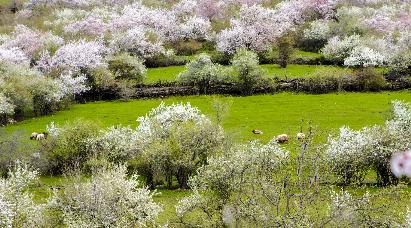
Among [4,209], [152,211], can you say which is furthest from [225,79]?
[4,209]

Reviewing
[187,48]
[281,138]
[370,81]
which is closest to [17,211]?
[281,138]

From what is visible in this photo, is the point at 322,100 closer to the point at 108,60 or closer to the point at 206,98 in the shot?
the point at 206,98

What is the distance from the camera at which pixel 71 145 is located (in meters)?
40.8

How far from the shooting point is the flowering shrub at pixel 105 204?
2298cm

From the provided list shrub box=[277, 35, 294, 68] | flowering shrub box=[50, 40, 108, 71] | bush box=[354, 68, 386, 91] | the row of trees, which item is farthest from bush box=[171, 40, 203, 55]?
the row of trees

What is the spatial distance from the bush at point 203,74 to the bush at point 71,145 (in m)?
28.7

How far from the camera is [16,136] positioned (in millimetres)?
43344

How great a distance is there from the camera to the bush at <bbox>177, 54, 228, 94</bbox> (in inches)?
2699

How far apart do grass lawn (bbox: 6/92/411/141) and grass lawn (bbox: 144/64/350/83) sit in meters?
7.43

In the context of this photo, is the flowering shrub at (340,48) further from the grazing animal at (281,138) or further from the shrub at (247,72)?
the grazing animal at (281,138)

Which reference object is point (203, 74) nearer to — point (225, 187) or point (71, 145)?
point (71, 145)

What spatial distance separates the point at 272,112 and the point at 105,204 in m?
36.3

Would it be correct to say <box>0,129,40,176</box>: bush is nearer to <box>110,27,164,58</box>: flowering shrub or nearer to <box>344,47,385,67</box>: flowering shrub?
<box>110,27,164,58</box>: flowering shrub

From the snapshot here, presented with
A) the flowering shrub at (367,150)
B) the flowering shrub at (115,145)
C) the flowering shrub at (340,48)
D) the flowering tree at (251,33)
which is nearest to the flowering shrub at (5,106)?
the flowering shrub at (115,145)
